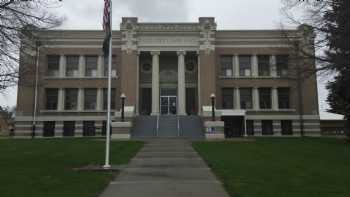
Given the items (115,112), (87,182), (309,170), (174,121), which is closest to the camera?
(87,182)

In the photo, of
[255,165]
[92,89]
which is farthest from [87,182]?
[92,89]

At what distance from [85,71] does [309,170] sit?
39.1 meters

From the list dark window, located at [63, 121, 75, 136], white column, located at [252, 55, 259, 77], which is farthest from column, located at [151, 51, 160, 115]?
white column, located at [252, 55, 259, 77]

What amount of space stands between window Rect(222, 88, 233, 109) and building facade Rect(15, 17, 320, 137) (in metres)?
0.13

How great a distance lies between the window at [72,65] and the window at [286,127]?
2704 centimetres

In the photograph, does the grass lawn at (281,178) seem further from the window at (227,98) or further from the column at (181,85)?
the window at (227,98)

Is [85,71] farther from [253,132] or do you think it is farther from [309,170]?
[309,170]

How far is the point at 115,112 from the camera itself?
45156 mm

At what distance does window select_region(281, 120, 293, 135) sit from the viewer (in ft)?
154

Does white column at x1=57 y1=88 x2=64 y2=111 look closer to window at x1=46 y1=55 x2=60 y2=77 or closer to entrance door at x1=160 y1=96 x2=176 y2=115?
window at x1=46 y1=55 x2=60 y2=77

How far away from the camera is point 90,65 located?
48.1 meters

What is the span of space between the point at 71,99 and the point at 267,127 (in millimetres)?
25050

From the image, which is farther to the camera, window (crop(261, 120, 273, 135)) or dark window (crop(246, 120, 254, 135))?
window (crop(261, 120, 273, 135))

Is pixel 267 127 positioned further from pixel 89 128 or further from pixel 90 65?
pixel 90 65
